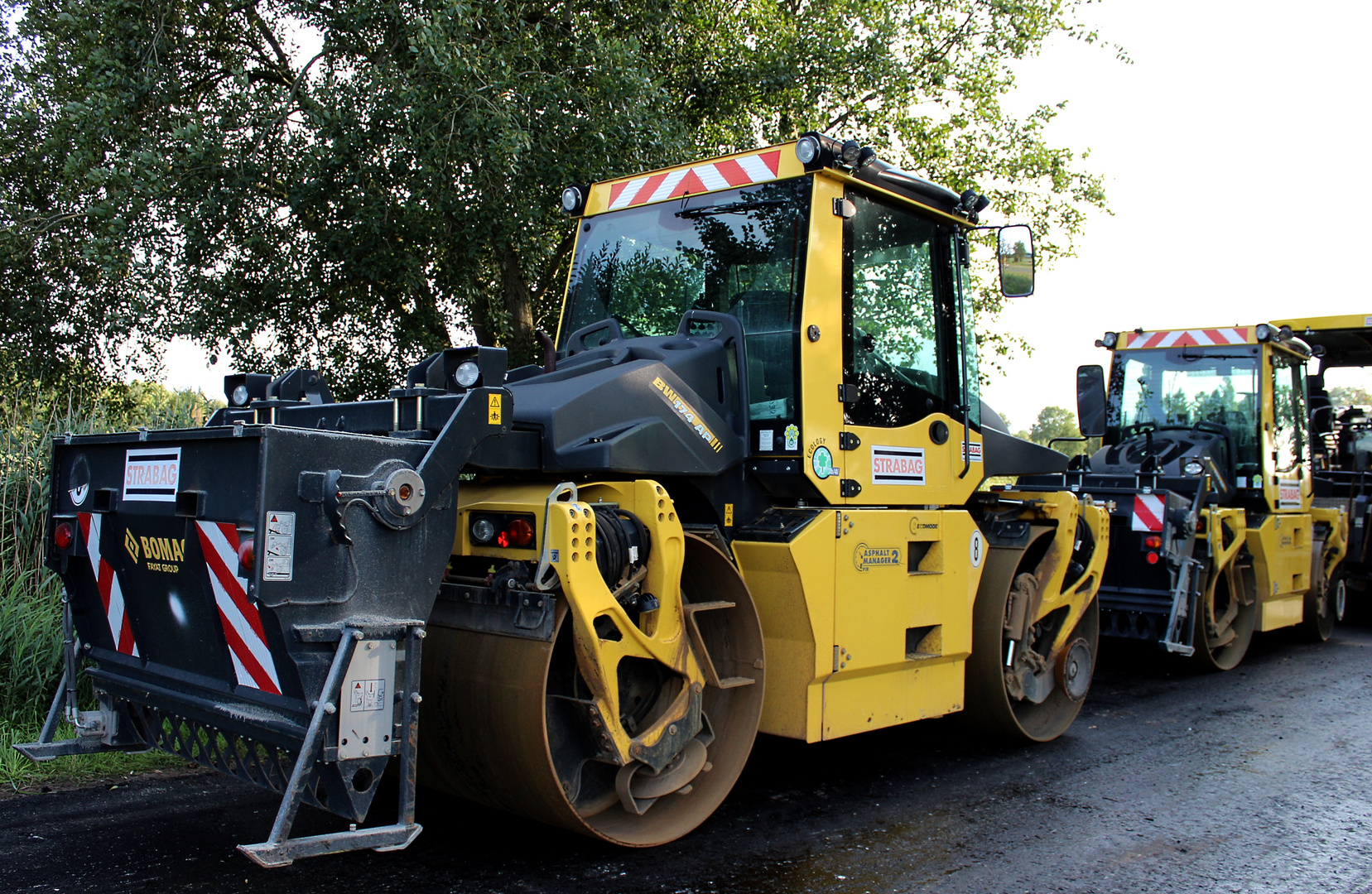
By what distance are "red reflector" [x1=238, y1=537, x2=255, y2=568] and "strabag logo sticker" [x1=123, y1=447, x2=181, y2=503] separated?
50 centimetres

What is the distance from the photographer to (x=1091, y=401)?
264 inches

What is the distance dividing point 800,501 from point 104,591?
107 inches

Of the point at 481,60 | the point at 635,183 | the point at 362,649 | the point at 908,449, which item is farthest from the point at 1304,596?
the point at 362,649

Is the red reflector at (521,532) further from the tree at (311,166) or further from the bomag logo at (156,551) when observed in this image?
the tree at (311,166)

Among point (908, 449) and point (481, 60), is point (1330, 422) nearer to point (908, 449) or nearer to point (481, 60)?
point (908, 449)

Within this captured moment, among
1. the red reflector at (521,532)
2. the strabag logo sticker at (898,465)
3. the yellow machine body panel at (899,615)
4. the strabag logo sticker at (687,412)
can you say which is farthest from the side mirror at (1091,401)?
the red reflector at (521,532)

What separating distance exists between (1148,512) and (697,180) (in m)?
4.71

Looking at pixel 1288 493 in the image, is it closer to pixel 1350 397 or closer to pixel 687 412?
pixel 1350 397

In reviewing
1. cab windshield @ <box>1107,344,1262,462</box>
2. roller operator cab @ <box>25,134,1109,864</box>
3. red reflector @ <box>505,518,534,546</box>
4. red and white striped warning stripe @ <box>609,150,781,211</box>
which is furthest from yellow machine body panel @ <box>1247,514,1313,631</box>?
red reflector @ <box>505,518,534,546</box>

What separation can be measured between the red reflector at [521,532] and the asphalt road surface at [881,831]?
1.13m

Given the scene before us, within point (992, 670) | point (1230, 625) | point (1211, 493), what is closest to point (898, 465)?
point (992, 670)

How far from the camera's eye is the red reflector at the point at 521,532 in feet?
11.9

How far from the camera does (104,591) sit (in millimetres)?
3832

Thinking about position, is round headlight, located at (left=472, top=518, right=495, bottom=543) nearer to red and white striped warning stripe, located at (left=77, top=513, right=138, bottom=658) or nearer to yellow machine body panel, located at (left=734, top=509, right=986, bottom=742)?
yellow machine body panel, located at (left=734, top=509, right=986, bottom=742)
